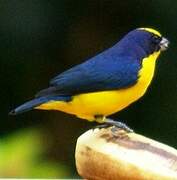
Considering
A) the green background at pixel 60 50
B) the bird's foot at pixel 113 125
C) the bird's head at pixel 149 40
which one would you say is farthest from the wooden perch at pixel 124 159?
the green background at pixel 60 50

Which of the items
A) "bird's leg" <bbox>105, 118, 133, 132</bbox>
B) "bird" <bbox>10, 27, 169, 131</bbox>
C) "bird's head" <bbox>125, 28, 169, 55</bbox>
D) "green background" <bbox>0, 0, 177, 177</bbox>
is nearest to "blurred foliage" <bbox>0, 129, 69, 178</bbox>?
"green background" <bbox>0, 0, 177, 177</bbox>

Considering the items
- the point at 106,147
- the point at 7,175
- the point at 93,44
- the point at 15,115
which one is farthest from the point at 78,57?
the point at 106,147

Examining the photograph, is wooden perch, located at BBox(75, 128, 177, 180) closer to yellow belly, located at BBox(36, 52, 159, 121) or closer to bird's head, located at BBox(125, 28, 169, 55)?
yellow belly, located at BBox(36, 52, 159, 121)

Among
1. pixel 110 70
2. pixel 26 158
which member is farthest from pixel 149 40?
pixel 26 158

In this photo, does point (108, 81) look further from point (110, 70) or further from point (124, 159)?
point (124, 159)

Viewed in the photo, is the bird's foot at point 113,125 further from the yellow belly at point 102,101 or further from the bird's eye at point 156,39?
the bird's eye at point 156,39

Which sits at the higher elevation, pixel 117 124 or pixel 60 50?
pixel 60 50

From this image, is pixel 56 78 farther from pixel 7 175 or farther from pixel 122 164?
pixel 122 164
